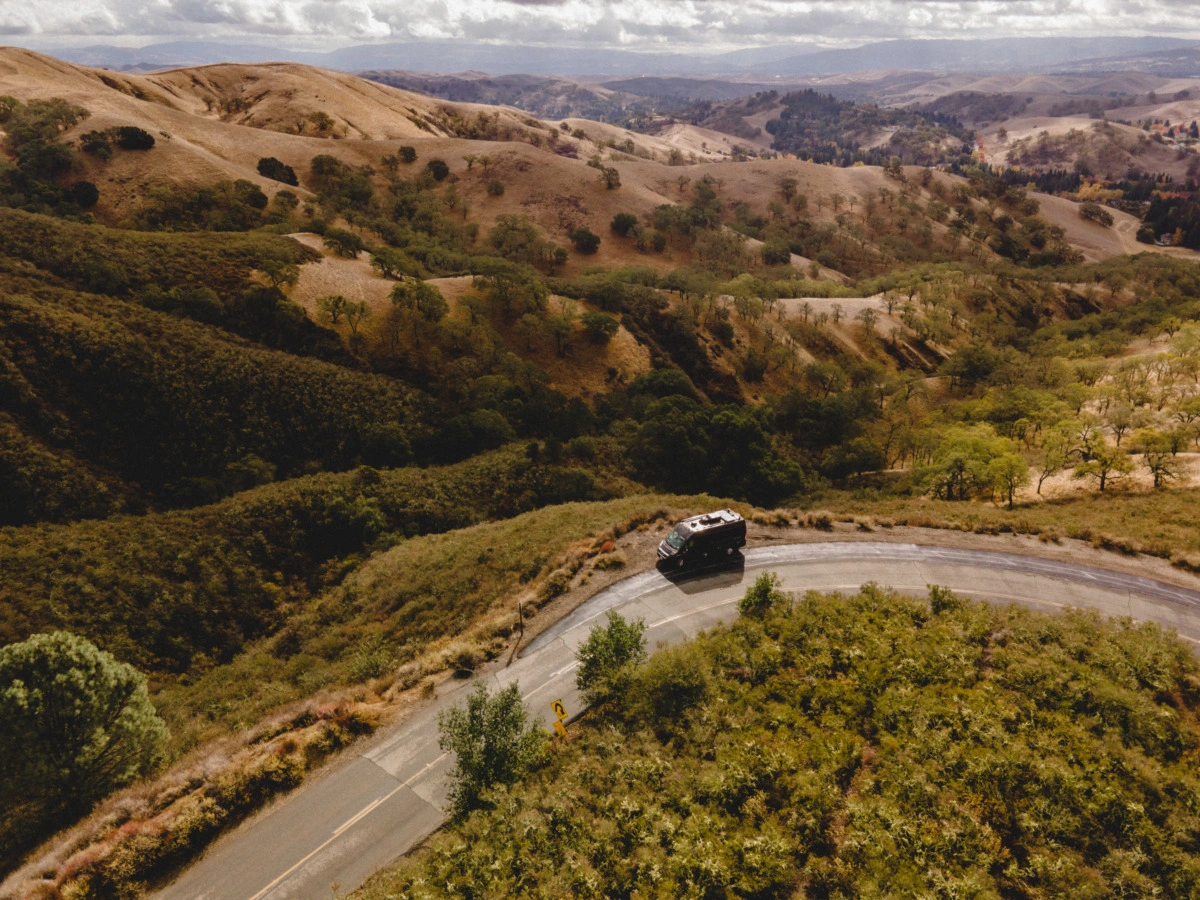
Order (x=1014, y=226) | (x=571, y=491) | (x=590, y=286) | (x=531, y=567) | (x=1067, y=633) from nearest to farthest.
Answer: (x=1067, y=633) < (x=531, y=567) < (x=571, y=491) < (x=590, y=286) < (x=1014, y=226)

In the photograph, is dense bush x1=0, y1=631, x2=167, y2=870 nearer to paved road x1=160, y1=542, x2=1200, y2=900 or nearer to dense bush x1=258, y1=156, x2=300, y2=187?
paved road x1=160, y1=542, x2=1200, y2=900

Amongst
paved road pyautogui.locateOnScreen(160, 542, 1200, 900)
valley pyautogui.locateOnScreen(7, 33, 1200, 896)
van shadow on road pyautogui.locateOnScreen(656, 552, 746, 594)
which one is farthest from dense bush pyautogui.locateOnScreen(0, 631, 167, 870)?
van shadow on road pyautogui.locateOnScreen(656, 552, 746, 594)

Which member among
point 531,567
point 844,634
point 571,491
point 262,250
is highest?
point 262,250

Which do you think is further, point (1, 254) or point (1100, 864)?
point (1, 254)

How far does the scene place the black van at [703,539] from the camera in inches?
1374

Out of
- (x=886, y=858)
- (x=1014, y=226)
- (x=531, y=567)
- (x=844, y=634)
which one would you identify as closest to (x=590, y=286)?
(x=531, y=567)

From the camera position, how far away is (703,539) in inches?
1383

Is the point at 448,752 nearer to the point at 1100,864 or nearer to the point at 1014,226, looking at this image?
the point at 1100,864

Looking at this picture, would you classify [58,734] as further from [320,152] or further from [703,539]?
[320,152]

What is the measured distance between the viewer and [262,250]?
238 ft

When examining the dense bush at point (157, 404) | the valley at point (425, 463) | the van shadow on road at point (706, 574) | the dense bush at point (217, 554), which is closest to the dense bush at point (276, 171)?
the valley at point (425, 463)

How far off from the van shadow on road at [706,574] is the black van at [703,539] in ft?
1.23

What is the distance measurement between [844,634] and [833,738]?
656cm

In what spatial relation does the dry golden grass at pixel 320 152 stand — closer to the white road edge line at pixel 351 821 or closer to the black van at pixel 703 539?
the black van at pixel 703 539
